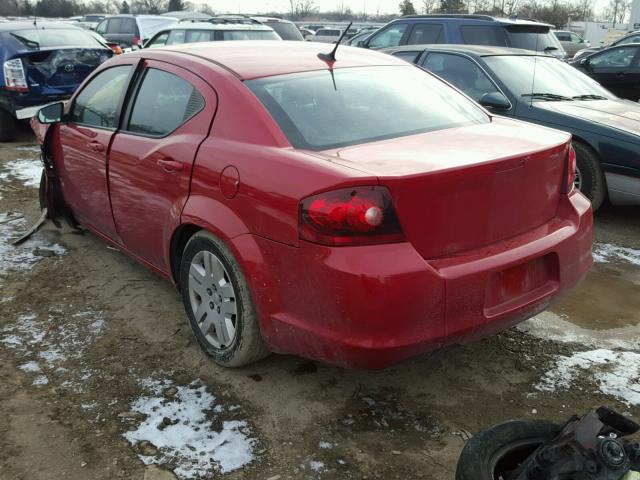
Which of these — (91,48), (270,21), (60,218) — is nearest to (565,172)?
(60,218)

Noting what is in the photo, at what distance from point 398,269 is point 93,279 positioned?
2.71 metres

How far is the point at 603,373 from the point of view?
3.15m

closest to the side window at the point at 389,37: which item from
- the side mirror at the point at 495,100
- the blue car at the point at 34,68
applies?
the blue car at the point at 34,68

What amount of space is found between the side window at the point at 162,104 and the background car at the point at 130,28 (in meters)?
15.7

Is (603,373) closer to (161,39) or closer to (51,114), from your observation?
(51,114)

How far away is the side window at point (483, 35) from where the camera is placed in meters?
8.73

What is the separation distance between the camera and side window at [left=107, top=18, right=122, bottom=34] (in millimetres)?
A: 21364

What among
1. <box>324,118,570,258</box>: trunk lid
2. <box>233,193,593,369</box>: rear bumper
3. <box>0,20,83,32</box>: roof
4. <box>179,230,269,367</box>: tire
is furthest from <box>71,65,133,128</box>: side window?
<box>0,20,83,32</box>: roof

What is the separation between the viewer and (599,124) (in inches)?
212

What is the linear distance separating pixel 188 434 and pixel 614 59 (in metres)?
10.4

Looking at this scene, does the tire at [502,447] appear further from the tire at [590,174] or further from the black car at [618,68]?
the black car at [618,68]

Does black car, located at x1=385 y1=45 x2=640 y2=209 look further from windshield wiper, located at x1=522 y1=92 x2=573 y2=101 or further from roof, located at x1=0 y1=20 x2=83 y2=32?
roof, located at x1=0 y1=20 x2=83 y2=32

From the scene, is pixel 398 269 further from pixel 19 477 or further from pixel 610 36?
pixel 610 36

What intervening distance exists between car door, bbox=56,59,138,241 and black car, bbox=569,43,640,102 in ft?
28.1
